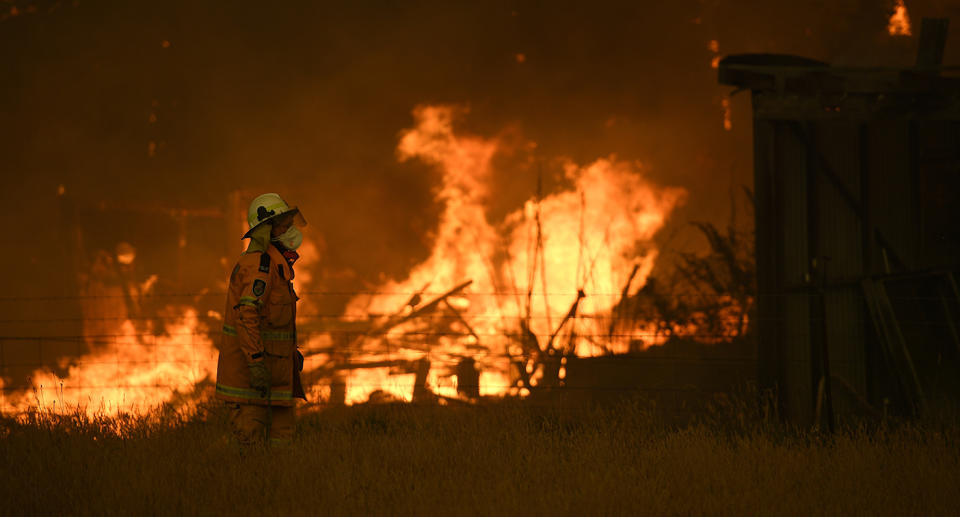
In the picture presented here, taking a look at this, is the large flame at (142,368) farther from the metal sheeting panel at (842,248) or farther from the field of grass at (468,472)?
the metal sheeting panel at (842,248)

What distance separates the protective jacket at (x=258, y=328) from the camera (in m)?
5.32

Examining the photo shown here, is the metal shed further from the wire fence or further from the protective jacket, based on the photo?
the protective jacket

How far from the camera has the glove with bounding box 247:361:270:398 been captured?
→ 17.4 feet

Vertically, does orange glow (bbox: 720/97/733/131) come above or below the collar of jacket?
above

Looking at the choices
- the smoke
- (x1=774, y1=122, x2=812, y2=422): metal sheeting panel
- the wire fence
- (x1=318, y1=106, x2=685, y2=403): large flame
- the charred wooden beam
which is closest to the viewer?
(x1=774, y1=122, x2=812, y2=422): metal sheeting panel

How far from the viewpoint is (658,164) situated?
65.7 feet

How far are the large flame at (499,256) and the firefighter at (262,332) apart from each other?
10.2 meters

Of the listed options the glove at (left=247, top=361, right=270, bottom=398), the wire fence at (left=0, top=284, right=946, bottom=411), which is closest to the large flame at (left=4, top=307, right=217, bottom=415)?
the wire fence at (left=0, top=284, right=946, bottom=411)

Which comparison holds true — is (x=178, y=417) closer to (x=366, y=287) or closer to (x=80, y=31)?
(x=366, y=287)

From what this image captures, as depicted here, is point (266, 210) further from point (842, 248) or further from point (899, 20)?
point (899, 20)

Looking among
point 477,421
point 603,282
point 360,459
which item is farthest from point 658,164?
point 360,459

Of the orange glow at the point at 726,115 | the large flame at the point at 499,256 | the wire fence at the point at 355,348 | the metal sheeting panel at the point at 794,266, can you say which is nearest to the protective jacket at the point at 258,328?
the metal sheeting panel at the point at 794,266

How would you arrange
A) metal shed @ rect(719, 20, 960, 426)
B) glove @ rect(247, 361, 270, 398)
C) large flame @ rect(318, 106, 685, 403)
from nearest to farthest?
glove @ rect(247, 361, 270, 398) < metal shed @ rect(719, 20, 960, 426) < large flame @ rect(318, 106, 685, 403)

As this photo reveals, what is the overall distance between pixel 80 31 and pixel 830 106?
68.1 ft
